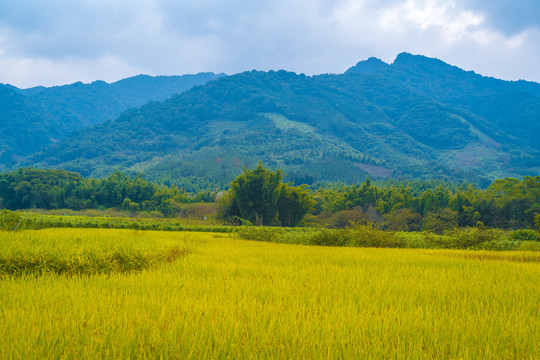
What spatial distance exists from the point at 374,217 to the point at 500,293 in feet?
111

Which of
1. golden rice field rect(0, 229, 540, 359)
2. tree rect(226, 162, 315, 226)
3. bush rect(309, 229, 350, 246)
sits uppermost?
tree rect(226, 162, 315, 226)

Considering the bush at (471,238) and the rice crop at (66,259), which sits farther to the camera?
the bush at (471,238)

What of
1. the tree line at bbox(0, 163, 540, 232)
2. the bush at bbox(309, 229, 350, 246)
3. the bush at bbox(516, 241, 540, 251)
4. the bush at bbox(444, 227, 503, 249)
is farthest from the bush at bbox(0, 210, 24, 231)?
the bush at bbox(516, 241, 540, 251)

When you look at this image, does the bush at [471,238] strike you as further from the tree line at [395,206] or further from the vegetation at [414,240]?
the tree line at [395,206]

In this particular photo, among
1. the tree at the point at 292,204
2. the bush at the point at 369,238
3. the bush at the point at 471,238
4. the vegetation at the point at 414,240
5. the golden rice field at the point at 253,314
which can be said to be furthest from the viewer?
the tree at the point at 292,204

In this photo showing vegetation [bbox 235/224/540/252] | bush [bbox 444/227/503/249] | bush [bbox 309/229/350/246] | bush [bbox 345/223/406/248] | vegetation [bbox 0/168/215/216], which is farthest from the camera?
vegetation [bbox 0/168/215/216]

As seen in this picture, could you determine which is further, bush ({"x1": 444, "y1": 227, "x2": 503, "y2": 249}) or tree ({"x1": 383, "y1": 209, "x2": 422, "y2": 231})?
tree ({"x1": 383, "y1": 209, "x2": 422, "y2": 231})

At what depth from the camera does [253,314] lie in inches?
132

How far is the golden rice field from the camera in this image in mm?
2613

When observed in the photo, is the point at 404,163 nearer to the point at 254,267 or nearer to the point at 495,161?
the point at 495,161

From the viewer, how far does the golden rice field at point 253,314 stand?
2.61 metres

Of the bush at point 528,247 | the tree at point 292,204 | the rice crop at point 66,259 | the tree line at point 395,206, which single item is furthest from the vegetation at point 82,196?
the rice crop at point 66,259

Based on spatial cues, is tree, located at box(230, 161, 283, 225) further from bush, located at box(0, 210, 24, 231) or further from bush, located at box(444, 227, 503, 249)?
bush, located at box(0, 210, 24, 231)

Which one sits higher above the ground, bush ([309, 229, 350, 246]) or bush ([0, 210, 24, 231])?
bush ([0, 210, 24, 231])
